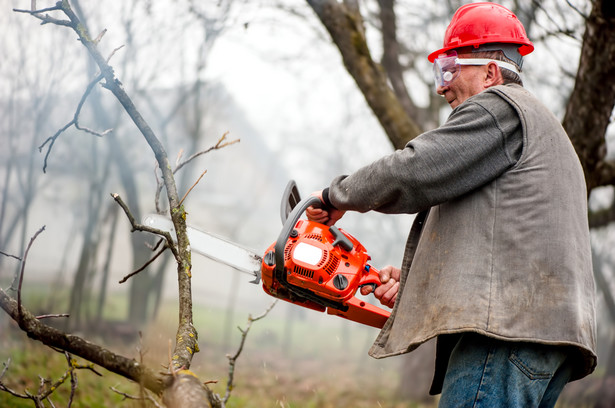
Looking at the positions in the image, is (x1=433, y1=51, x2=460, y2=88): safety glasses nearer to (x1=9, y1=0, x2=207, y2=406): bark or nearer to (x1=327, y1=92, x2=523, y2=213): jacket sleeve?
(x1=327, y1=92, x2=523, y2=213): jacket sleeve

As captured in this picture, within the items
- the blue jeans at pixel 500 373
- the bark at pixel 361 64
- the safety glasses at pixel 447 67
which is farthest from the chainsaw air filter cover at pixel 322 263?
the bark at pixel 361 64

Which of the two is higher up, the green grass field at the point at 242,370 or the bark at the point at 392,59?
the bark at the point at 392,59

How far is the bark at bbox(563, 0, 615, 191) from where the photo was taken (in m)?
3.11

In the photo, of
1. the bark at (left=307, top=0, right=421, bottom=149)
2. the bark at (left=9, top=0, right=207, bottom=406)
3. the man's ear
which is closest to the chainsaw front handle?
the bark at (left=9, top=0, right=207, bottom=406)

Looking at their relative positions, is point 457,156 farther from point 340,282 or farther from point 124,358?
point 124,358

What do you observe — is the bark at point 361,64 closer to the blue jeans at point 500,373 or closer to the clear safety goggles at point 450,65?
the clear safety goggles at point 450,65

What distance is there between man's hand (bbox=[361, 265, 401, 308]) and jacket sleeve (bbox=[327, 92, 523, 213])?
45 cm

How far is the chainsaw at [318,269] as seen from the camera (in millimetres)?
2105

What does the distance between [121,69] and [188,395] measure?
8760mm

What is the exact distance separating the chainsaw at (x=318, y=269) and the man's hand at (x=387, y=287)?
0.02 m

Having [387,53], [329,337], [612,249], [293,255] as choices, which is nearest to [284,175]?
[329,337]

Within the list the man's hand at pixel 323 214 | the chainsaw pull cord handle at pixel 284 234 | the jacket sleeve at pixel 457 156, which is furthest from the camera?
the man's hand at pixel 323 214

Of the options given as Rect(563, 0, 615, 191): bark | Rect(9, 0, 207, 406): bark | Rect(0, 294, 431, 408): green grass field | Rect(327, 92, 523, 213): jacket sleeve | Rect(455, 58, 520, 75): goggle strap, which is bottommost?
Rect(0, 294, 431, 408): green grass field

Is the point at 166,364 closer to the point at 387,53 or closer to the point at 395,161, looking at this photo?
the point at 395,161
